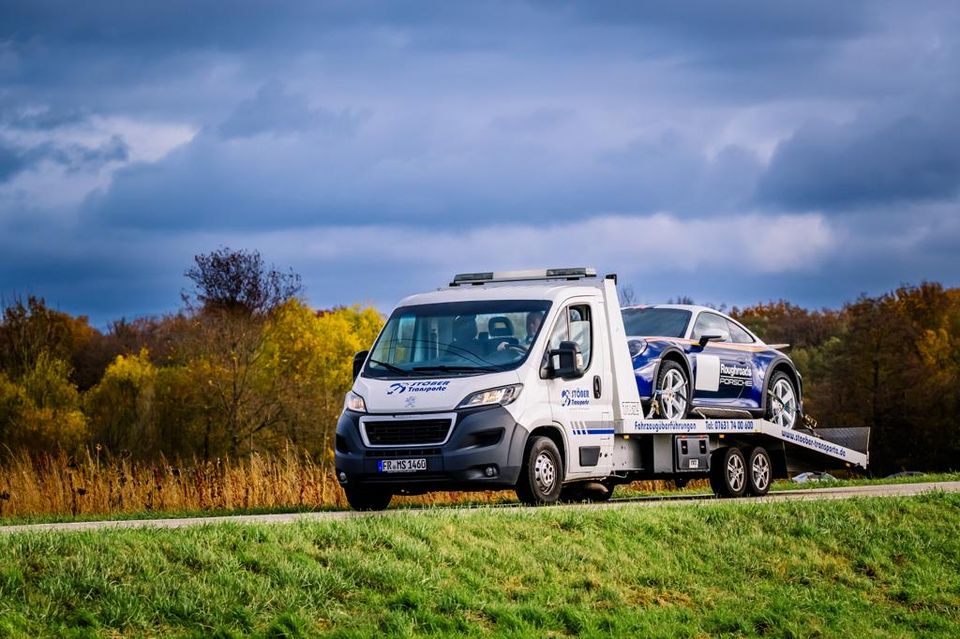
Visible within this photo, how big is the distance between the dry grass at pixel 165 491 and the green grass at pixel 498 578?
6.68 metres

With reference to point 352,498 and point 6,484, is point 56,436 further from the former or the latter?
point 352,498

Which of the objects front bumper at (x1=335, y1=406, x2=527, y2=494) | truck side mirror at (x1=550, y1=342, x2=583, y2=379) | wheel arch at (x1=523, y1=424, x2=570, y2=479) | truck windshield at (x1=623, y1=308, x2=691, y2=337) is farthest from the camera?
truck windshield at (x1=623, y1=308, x2=691, y2=337)

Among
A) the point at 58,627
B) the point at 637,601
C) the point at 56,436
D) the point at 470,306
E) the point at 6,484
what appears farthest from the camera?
the point at 56,436

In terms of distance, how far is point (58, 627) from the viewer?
9469 mm

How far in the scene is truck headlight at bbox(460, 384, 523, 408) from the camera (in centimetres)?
1584

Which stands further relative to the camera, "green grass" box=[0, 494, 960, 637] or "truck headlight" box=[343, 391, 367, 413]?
"truck headlight" box=[343, 391, 367, 413]

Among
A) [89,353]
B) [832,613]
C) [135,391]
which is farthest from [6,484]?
[89,353]

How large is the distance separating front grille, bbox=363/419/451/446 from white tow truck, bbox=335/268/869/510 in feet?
0.04

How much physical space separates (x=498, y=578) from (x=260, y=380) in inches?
1997

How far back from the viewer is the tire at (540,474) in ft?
53.1

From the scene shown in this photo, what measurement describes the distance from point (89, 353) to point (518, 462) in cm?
8537

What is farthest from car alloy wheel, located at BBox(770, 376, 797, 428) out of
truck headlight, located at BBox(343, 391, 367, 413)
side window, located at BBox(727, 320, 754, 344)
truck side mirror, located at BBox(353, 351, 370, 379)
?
truck headlight, located at BBox(343, 391, 367, 413)

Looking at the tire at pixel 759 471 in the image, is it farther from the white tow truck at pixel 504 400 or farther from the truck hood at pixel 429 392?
the truck hood at pixel 429 392

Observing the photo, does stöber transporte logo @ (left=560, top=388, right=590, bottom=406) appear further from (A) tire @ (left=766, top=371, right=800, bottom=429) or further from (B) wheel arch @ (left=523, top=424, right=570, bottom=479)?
(A) tire @ (left=766, top=371, right=800, bottom=429)
